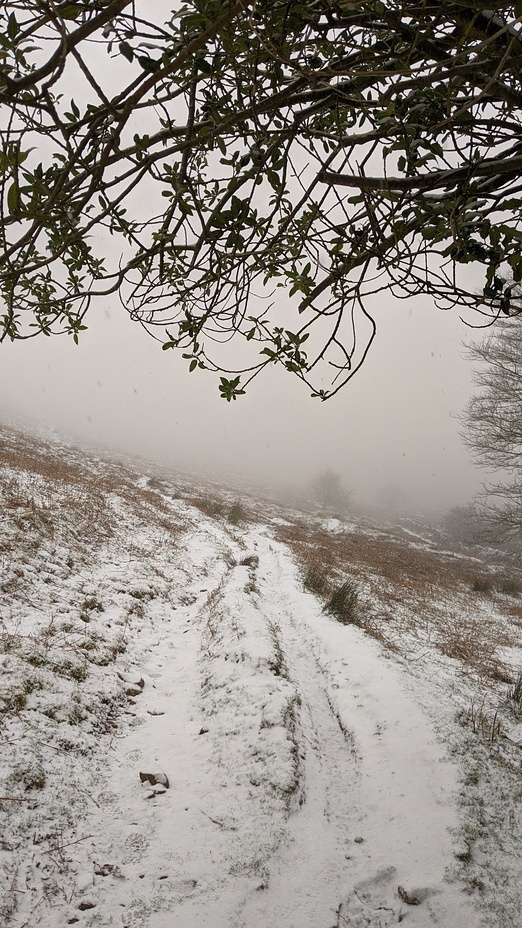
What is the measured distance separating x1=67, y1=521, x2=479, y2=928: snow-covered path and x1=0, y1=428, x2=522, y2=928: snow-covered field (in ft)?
0.04

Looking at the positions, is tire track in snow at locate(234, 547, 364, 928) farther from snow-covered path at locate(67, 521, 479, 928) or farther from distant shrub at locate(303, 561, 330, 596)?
distant shrub at locate(303, 561, 330, 596)

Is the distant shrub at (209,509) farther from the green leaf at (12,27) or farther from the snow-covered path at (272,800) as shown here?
the green leaf at (12,27)

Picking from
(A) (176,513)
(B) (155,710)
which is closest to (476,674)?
(B) (155,710)

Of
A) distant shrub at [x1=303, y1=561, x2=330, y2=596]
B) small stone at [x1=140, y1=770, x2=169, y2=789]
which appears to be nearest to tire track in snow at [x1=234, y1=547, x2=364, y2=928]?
small stone at [x1=140, y1=770, x2=169, y2=789]

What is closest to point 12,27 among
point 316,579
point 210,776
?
point 210,776

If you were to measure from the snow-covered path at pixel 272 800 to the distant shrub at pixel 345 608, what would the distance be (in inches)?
58.1

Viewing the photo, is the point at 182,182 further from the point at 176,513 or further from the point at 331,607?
the point at 176,513

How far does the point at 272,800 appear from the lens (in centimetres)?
294

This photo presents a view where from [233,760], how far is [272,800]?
1.64ft

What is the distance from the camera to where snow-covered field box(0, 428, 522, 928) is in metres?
2.33

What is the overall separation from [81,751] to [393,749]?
265 centimetres

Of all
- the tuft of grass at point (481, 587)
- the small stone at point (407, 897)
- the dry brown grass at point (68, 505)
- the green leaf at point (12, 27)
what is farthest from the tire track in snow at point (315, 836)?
the tuft of grass at point (481, 587)

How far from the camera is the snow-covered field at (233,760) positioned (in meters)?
2.33

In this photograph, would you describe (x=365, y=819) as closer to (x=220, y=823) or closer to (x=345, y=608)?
(x=220, y=823)
